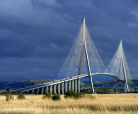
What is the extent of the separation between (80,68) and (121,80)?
53957mm

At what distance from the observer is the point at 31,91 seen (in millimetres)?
72312

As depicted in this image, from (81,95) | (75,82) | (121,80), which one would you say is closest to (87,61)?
(75,82)

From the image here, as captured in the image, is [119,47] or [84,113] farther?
[119,47]

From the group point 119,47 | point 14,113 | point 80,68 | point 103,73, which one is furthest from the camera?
point 119,47

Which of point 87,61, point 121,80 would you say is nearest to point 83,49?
point 87,61

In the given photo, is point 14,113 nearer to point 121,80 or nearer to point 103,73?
point 103,73

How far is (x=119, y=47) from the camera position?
113375 mm

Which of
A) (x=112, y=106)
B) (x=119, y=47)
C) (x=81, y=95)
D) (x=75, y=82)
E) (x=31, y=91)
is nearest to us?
(x=112, y=106)

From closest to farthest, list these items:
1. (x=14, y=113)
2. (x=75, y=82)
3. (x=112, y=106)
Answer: (x=14, y=113)
(x=112, y=106)
(x=75, y=82)

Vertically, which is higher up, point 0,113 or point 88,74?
point 88,74

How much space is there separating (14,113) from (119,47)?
102 meters

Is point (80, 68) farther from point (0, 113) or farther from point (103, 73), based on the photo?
point (0, 113)

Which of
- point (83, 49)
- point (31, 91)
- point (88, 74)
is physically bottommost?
point (31, 91)

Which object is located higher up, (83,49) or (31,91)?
(83,49)
